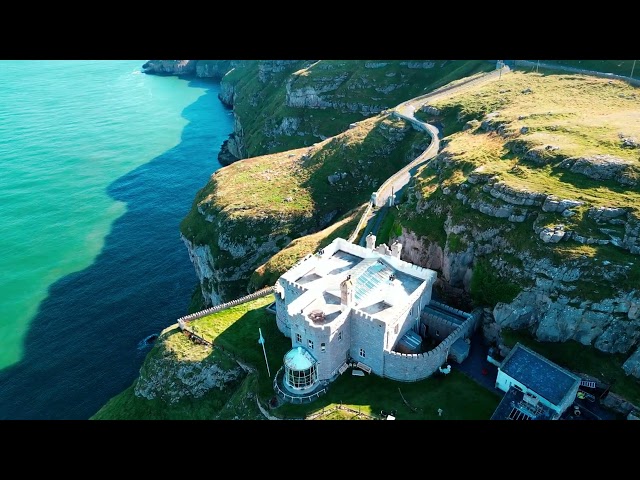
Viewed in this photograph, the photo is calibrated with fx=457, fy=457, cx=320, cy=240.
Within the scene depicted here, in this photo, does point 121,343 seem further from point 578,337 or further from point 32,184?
point 32,184

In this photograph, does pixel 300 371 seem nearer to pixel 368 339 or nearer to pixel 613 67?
pixel 368 339

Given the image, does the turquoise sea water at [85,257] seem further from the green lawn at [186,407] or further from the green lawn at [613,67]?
the green lawn at [613,67]

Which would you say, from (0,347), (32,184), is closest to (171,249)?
(0,347)

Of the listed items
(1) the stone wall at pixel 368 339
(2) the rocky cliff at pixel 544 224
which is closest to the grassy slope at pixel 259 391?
(1) the stone wall at pixel 368 339

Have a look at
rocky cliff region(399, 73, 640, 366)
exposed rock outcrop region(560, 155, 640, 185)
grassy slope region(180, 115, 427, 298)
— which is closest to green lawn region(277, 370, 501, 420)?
rocky cliff region(399, 73, 640, 366)

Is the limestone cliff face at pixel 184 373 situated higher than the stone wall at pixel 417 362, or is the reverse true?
the stone wall at pixel 417 362

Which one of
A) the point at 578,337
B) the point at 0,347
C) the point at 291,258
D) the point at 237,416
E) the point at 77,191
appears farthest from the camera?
the point at 77,191

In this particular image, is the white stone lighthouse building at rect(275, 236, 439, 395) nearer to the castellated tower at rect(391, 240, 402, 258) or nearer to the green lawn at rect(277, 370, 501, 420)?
the castellated tower at rect(391, 240, 402, 258)
